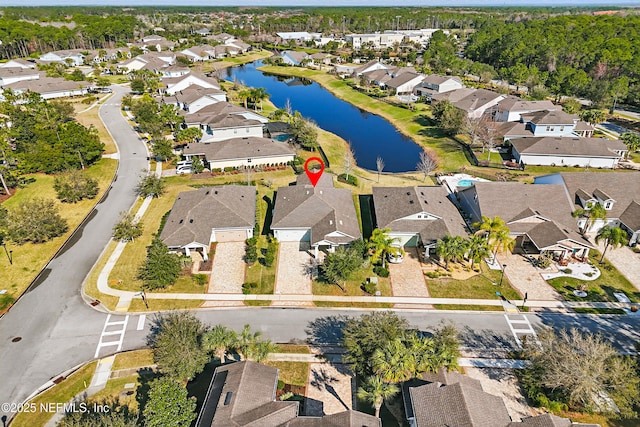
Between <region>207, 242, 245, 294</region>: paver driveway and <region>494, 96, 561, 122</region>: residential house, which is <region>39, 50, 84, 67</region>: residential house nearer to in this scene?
<region>207, 242, 245, 294</region>: paver driveway

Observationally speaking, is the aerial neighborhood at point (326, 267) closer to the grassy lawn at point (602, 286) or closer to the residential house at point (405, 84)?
the grassy lawn at point (602, 286)

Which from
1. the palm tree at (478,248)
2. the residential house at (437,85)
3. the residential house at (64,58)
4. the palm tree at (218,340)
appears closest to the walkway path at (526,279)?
the palm tree at (478,248)

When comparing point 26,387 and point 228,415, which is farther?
point 26,387

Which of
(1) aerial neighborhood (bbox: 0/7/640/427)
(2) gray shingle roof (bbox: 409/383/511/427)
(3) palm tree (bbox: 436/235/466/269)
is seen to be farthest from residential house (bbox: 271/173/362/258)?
(2) gray shingle roof (bbox: 409/383/511/427)

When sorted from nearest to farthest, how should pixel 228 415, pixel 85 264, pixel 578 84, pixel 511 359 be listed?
pixel 228 415, pixel 511 359, pixel 85 264, pixel 578 84

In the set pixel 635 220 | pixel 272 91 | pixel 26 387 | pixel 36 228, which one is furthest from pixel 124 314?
pixel 272 91

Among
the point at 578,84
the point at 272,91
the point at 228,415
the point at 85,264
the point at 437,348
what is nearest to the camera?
the point at 228,415

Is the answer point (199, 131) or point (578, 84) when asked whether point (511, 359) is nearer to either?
point (199, 131)

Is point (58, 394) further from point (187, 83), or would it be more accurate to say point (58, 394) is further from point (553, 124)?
point (187, 83)
